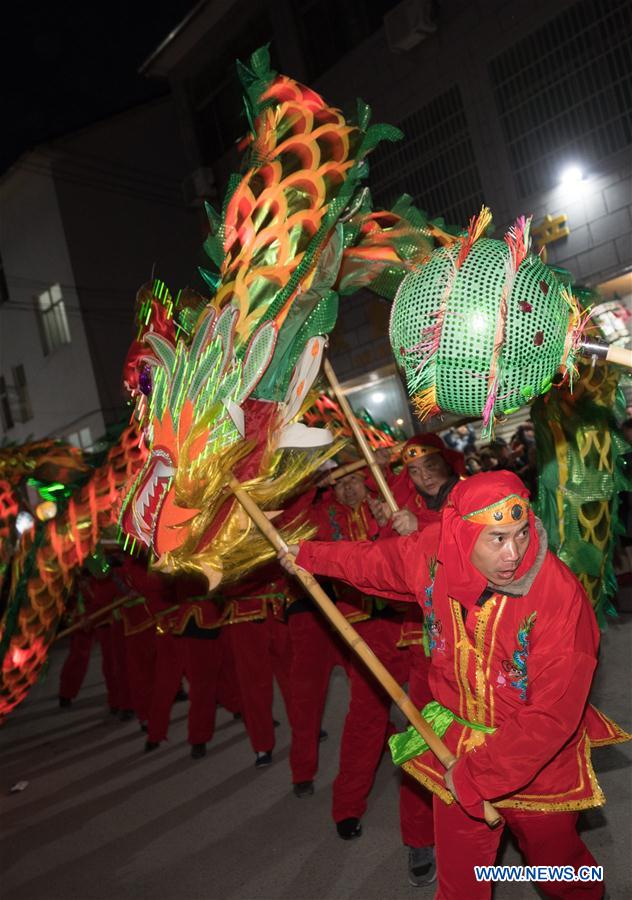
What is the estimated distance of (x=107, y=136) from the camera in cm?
1731

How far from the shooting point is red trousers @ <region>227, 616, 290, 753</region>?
4.95 metres

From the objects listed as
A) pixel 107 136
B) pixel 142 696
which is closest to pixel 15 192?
pixel 107 136

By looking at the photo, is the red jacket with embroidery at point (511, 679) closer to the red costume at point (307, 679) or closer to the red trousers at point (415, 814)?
the red trousers at point (415, 814)

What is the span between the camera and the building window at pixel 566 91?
878 cm

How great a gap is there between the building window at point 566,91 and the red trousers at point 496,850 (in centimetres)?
820

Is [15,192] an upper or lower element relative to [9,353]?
upper

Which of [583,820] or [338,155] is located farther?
[583,820]

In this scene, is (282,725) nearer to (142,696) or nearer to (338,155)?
(142,696)

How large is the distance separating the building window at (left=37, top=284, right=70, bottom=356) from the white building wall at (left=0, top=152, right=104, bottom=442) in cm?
15

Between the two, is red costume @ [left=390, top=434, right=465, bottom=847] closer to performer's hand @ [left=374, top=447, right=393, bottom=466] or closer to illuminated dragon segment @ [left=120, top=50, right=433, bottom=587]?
performer's hand @ [left=374, top=447, right=393, bottom=466]

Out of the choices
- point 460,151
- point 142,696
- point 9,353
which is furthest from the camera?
point 9,353

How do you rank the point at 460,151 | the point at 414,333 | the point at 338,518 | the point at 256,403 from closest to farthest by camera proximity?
the point at 414,333
the point at 256,403
the point at 338,518
the point at 460,151

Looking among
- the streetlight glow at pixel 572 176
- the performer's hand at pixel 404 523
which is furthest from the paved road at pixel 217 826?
the streetlight glow at pixel 572 176

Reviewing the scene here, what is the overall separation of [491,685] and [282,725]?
3.79m
